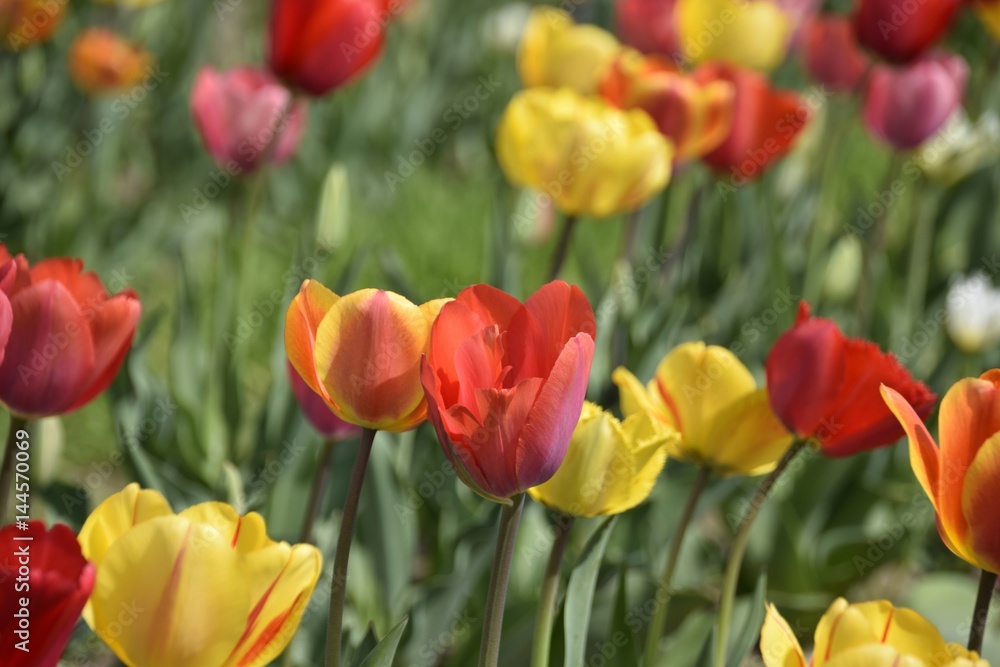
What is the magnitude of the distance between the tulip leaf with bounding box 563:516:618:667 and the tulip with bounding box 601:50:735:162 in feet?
2.74

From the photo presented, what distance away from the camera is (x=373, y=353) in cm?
71

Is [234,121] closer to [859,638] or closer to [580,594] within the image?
[580,594]

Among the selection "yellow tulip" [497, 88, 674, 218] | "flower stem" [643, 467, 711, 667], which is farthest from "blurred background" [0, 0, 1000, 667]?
"yellow tulip" [497, 88, 674, 218]

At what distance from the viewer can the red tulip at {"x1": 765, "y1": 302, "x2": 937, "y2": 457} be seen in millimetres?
819

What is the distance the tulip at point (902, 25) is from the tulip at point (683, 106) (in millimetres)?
262

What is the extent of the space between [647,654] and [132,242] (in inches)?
60.8

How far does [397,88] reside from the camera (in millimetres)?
3176

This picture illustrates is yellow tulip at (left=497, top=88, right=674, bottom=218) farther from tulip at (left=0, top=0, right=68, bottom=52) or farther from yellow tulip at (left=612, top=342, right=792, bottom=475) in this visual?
tulip at (left=0, top=0, right=68, bottom=52)

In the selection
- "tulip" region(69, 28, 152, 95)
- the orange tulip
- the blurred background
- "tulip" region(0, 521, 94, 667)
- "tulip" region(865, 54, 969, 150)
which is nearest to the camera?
"tulip" region(0, 521, 94, 667)

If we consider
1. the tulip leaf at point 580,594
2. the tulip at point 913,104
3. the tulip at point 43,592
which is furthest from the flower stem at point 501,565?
the tulip at point 913,104

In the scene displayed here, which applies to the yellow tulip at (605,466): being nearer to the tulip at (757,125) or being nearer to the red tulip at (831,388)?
the red tulip at (831,388)

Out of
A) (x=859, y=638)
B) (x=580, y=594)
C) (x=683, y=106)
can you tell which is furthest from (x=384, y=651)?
(x=683, y=106)

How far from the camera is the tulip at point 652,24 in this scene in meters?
2.12

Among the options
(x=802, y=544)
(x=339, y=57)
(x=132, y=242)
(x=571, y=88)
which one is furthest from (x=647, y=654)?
(x=132, y=242)
